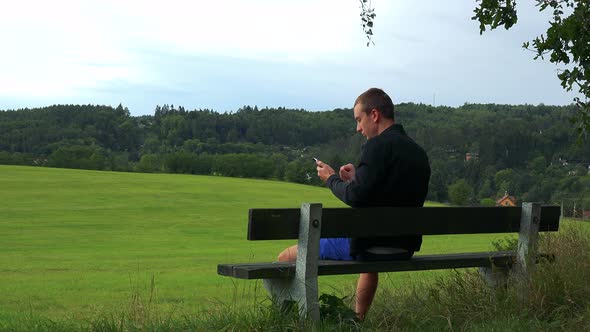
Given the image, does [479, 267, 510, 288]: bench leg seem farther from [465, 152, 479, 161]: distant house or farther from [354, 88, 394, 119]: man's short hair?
[465, 152, 479, 161]: distant house

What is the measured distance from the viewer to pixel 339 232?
546 cm

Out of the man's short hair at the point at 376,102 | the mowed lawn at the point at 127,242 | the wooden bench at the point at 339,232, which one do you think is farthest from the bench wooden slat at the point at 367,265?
the man's short hair at the point at 376,102

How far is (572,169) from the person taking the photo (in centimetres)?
7388

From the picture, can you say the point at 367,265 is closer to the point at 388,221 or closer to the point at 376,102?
the point at 388,221

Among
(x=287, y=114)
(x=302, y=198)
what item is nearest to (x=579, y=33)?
(x=302, y=198)

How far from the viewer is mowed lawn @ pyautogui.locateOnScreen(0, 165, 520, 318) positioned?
13.7 metres

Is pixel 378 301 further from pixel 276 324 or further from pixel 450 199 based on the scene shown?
pixel 450 199

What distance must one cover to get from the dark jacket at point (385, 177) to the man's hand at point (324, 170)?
5 cm

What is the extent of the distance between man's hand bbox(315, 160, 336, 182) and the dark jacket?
0.05m

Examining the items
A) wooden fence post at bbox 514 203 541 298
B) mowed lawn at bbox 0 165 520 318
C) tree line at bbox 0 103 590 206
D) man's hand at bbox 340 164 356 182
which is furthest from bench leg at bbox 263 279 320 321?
tree line at bbox 0 103 590 206

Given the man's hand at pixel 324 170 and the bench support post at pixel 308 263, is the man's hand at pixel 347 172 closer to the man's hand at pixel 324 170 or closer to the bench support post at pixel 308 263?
the man's hand at pixel 324 170

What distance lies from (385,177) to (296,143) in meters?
110

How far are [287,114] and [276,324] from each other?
124 m

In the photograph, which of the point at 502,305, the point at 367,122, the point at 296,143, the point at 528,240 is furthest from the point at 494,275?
the point at 296,143
